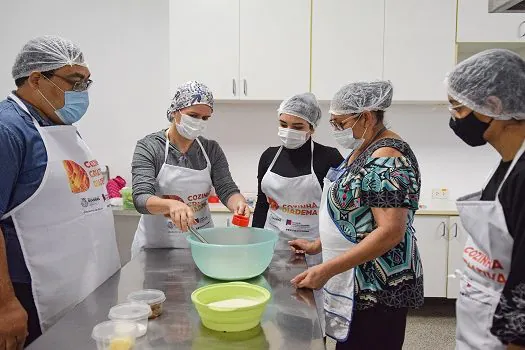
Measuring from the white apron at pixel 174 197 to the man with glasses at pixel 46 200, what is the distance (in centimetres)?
37

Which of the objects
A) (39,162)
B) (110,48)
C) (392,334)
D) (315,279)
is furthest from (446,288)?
(110,48)

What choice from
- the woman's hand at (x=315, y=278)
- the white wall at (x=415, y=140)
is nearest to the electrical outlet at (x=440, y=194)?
the white wall at (x=415, y=140)

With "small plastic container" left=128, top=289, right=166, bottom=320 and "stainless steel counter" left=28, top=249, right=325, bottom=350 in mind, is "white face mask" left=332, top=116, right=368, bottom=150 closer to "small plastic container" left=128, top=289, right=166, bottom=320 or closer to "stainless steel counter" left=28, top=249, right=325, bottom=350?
"stainless steel counter" left=28, top=249, right=325, bottom=350

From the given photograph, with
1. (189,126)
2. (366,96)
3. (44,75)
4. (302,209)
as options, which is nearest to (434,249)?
(302,209)

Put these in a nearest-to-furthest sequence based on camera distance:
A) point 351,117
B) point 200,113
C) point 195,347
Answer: point 195,347
point 351,117
point 200,113

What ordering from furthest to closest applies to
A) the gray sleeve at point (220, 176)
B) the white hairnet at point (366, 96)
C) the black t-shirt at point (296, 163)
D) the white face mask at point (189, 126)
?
1. the black t-shirt at point (296, 163)
2. the gray sleeve at point (220, 176)
3. the white face mask at point (189, 126)
4. the white hairnet at point (366, 96)

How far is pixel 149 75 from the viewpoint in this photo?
3316mm

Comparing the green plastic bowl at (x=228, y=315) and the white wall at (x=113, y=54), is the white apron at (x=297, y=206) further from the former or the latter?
the white wall at (x=113, y=54)

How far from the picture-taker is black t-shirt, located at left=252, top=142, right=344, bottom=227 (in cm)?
208

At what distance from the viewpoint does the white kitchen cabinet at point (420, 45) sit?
9.55 feet

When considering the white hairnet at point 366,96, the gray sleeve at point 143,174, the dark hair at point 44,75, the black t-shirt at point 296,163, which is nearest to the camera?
the dark hair at point 44,75

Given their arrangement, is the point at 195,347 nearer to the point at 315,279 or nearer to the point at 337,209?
the point at 315,279

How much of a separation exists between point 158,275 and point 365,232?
69cm

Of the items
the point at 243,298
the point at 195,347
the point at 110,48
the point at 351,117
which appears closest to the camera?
the point at 195,347
